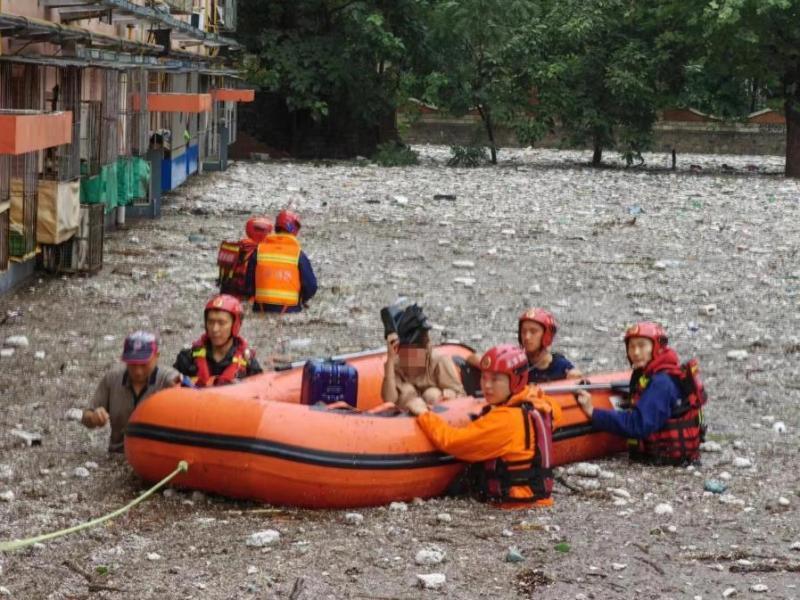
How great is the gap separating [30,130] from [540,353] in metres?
4.88

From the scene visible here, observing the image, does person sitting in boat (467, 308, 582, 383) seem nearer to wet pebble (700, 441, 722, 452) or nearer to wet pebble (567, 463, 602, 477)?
wet pebble (567, 463, 602, 477)

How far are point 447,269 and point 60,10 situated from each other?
4885mm

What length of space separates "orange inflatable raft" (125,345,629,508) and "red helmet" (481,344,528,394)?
418 mm

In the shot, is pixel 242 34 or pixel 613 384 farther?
pixel 242 34

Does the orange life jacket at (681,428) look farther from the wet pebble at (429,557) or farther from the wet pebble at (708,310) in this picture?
the wet pebble at (708,310)

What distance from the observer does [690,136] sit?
4994cm

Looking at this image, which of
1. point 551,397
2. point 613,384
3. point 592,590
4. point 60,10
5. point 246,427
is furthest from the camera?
point 60,10

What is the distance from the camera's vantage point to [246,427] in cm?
766

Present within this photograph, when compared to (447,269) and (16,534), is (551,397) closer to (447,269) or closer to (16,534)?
(16,534)

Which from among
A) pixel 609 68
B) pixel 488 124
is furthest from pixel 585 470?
pixel 488 124

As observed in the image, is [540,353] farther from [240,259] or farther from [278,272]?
[240,259]

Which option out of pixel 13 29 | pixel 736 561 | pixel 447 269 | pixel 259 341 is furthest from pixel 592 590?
pixel 447 269

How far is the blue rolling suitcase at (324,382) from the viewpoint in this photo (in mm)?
8477

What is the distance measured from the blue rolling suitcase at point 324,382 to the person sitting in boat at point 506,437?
0.72m
